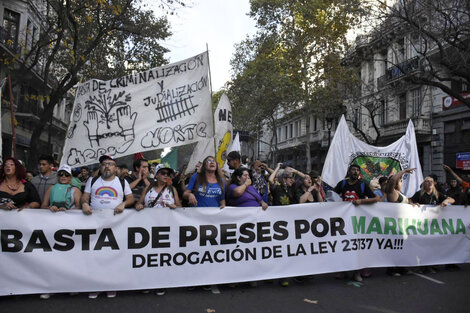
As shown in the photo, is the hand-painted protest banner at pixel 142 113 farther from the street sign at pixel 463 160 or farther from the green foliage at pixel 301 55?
the green foliage at pixel 301 55

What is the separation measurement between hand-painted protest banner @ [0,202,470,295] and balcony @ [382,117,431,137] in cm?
1775

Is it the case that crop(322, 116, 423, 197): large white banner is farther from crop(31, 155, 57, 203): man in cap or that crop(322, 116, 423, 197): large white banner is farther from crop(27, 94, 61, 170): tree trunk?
crop(27, 94, 61, 170): tree trunk

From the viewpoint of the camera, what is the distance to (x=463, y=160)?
19.6m

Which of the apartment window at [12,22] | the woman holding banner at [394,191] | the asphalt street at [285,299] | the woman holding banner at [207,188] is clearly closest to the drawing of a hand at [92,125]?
the woman holding banner at [207,188]

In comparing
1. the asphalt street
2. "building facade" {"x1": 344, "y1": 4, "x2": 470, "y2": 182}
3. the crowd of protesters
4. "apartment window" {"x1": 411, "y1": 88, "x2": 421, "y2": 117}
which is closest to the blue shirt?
the crowd of protesters

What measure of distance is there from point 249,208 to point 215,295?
48.1 inches

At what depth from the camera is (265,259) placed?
5234 mm

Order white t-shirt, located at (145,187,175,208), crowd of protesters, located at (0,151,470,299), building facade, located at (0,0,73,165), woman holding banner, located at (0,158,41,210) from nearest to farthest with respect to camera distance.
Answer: woman holding banner, located at (0,158,41,210) → crowd of protesters, located at (0,151,470,299) → white t-shirt, located at (145,187,175,208) → building facade, located at (0,0,73,165)

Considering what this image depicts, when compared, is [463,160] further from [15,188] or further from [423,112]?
[15,188]

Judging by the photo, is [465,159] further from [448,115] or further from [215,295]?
[215,295]

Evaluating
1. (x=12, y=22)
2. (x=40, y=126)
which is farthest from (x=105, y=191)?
(x=12, y=22)

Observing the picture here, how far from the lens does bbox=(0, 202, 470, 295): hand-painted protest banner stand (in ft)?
14.9

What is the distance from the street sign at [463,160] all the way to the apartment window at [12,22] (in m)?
25.2

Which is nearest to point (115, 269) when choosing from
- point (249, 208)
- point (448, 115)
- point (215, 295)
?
point (215, 295)
